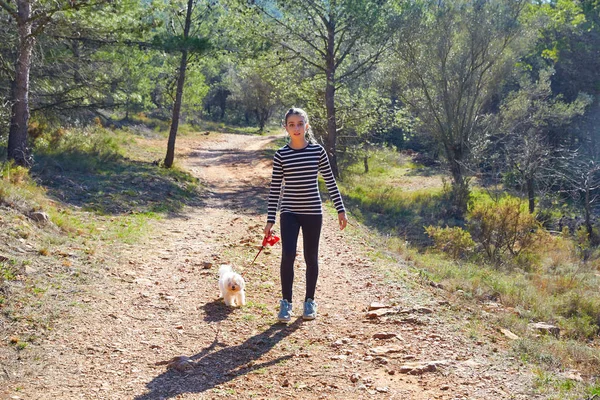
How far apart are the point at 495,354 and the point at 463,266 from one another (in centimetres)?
674

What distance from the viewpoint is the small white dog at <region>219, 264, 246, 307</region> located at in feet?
19.4

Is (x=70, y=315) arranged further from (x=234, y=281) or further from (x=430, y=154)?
(x=430, y=154)

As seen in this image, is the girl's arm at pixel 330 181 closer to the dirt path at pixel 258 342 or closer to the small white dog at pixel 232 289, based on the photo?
the dirt path at pixel 258 342

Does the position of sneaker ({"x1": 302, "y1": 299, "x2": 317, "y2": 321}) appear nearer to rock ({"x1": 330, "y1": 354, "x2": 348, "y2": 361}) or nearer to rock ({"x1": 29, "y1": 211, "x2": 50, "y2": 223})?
rock ({"x1": 330, "y1": 354, "x2": 348, "y2": 361})

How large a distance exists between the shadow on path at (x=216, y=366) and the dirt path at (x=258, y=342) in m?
0.02

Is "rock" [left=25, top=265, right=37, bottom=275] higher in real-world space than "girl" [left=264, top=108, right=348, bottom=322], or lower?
lower

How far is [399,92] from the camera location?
933 inches

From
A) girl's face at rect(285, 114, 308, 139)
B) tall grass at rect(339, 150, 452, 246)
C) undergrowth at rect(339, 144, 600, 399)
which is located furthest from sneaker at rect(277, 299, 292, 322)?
tall grass at rect(339, 150, 452, 246)

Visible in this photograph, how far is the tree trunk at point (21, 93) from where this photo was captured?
10.9 meters

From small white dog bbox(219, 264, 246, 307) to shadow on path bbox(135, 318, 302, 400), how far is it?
648 mm

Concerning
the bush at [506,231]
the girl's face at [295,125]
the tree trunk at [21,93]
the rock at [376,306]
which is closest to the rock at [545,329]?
the rock at [376,306]

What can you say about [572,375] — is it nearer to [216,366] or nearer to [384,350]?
[384,350]

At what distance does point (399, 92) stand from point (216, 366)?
20475 mm

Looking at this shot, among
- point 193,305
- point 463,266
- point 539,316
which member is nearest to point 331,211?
point 463,266
